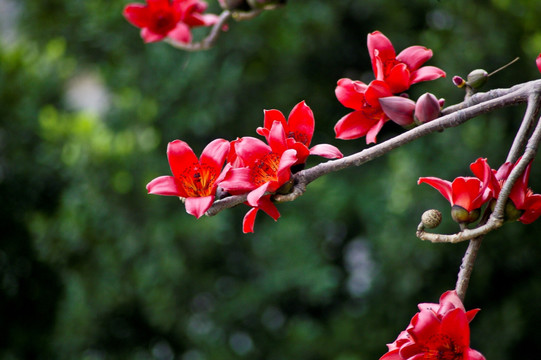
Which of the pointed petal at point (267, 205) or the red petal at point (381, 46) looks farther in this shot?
the red petal at point (381, 46)

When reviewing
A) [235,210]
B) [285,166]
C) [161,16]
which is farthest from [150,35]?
[235,210]

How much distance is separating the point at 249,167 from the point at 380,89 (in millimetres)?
135

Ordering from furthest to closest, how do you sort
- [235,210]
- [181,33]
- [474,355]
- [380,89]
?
[235,210]
[181,33]
[380,89]
[474,355]

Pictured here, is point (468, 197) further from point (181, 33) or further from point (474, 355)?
point (181, 33)

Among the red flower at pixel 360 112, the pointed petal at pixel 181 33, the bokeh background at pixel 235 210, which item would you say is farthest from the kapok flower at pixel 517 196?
the bokeh background at pixel 235 210

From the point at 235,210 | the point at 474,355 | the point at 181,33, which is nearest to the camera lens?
the point at 474,355

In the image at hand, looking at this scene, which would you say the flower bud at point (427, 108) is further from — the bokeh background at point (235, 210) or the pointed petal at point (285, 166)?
the bokeh background at point (235, 210)

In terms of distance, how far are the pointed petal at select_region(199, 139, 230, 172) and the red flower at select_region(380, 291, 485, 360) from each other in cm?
19

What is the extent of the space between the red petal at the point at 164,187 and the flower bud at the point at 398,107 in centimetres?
17

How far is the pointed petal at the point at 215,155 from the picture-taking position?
53cm

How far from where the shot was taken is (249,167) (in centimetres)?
49

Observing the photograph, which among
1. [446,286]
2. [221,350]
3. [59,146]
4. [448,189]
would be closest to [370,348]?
[446,286]

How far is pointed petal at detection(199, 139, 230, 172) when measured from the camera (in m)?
0.53

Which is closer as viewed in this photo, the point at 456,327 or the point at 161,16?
the point at 456,327
